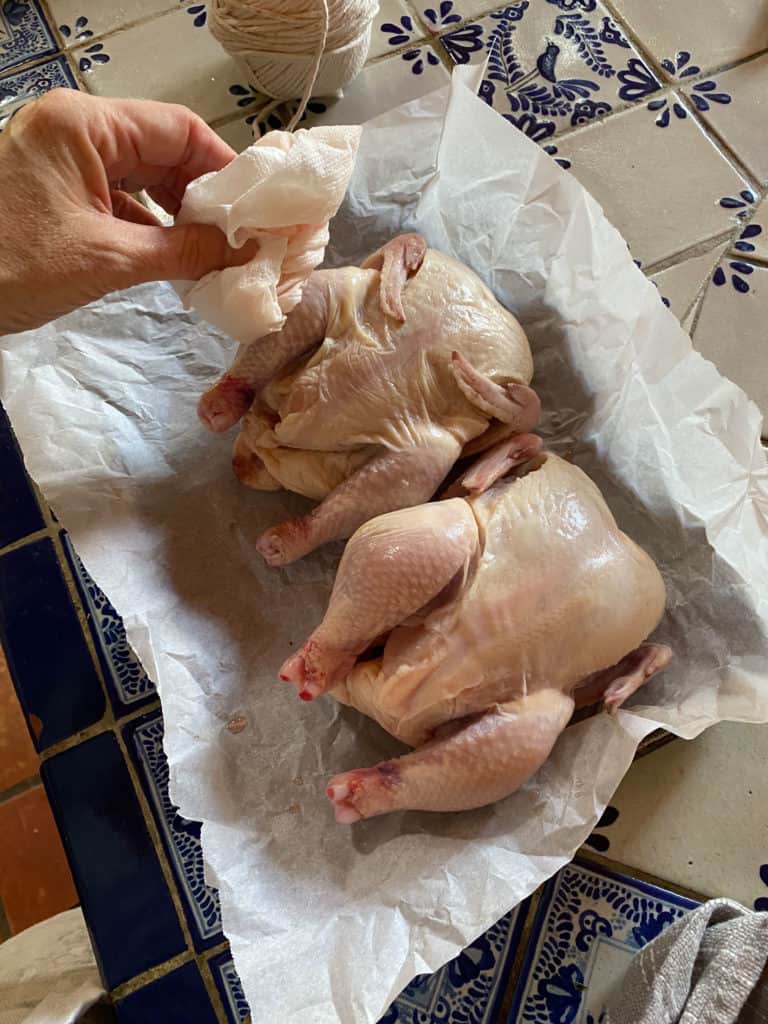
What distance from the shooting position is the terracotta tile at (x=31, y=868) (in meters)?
0.95

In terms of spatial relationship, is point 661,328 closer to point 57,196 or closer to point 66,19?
point 57,196

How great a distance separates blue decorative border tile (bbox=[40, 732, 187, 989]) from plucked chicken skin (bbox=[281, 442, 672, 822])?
23 cm

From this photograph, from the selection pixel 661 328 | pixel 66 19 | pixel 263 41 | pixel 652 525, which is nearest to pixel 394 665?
pixel 652 525

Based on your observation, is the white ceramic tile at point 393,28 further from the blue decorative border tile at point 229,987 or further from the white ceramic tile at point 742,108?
the blue decorative border tile at point 229,987

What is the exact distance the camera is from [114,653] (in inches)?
36.8

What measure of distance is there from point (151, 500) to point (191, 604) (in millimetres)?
127

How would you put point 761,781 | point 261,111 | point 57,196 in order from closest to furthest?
1. point 57,196
2. point 761,781
3. point 261,111

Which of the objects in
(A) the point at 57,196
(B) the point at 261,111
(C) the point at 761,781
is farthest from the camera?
(B) the point at 261,111

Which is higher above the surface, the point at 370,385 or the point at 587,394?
the point at 370,385

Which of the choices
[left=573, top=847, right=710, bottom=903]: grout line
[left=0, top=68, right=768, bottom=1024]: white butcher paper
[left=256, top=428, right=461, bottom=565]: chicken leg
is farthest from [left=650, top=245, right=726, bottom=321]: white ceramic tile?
[left=573, top=847, right=710, bottom=903]: grout line

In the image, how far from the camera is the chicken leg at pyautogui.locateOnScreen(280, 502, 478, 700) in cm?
77

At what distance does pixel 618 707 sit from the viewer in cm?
78

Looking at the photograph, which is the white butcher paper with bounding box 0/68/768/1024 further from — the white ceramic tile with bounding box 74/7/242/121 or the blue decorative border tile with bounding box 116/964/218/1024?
the white ceramic tile with bounding box 74/7/242/121

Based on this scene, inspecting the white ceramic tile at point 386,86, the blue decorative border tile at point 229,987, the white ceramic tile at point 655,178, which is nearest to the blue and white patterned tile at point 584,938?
the blue decorative border tile at point 229,987
